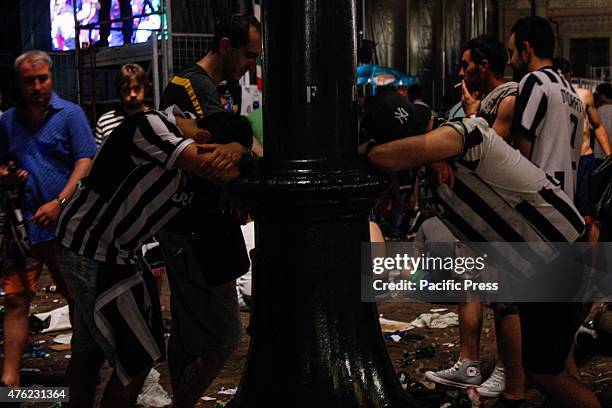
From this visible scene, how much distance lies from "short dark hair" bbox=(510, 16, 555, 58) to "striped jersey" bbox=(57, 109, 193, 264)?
7.70 feet

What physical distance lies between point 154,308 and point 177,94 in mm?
1273

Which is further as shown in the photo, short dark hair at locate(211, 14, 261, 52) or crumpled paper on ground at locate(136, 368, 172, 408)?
crumpled paper on ground at locate(136, 368, 172, 408)

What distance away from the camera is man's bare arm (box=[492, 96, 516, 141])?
4.60 meters

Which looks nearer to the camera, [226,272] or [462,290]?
[226,272]

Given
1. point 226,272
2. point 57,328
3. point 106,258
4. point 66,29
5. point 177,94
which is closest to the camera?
point 106,258

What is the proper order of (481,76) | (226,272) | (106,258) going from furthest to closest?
(481,76), (226,272), (106,258)

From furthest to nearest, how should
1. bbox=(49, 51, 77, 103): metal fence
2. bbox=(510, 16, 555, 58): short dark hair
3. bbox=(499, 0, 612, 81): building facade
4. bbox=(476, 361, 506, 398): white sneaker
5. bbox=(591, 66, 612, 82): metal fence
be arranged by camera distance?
1. bbox=(591, 66, 612, 82): metal fence
2. bbox=(499, 0, 612, 81): building facade
3. bbox=(49, 51, 77, 103): metal fence
4. bbox=(476, 361, 506, 398): white sneaker
5. bbox=(510, 16, 555, 58): short dark hair

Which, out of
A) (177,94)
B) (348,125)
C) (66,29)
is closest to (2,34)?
(66,29)

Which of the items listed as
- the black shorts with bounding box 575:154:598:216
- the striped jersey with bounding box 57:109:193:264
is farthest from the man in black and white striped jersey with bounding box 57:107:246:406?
the black shorts with bounding box 575:154:598:216

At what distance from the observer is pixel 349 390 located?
9.55 ft

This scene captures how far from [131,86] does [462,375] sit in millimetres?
3482

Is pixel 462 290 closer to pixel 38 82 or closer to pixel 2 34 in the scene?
pixel 38 82

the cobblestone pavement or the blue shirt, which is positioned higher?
the blue shirt

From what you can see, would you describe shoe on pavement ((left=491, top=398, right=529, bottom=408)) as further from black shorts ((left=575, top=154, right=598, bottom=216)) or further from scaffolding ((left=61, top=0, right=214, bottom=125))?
scaffolding ((left=61, top=0, right=214, bottom=125))
